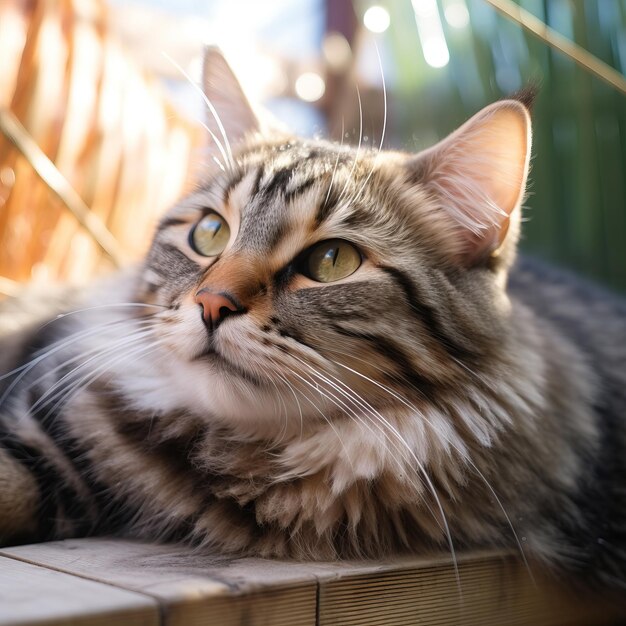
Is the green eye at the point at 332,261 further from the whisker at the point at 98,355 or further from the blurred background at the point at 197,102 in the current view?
the blurred background at the point at 197,102

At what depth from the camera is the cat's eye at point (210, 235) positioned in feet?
4.23

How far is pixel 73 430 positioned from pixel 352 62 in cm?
211

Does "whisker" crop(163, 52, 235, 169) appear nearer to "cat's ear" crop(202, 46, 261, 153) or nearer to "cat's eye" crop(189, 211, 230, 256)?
"cat's ear" crop(202, 46, 261, 153)

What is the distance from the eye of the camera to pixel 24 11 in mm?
2047

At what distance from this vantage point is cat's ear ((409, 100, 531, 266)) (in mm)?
1148

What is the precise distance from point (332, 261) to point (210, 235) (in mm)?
263

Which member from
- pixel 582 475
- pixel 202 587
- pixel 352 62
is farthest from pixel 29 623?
pixel 352 62

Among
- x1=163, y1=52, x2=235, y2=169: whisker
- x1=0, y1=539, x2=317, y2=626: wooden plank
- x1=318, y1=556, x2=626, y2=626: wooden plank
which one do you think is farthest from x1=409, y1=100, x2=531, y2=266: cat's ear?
x1=0, y1=539, x2=317, y2=626: wooden plank

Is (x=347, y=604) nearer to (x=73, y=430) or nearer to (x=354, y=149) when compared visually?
(x=73, y=430)

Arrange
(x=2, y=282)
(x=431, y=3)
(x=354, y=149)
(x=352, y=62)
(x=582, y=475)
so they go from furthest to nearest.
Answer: (x=352, y=62)
(x=431, y=3)
(x=2, y=282)
(x=354, y=149)
(x=582, y=475)

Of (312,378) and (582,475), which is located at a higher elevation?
(312,378)

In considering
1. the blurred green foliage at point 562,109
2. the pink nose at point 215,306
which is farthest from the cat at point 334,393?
the blurred green foliage at point 562,109

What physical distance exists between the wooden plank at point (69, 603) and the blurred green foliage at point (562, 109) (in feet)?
5.23

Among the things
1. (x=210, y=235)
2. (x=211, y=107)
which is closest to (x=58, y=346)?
(x=210, y=235)
